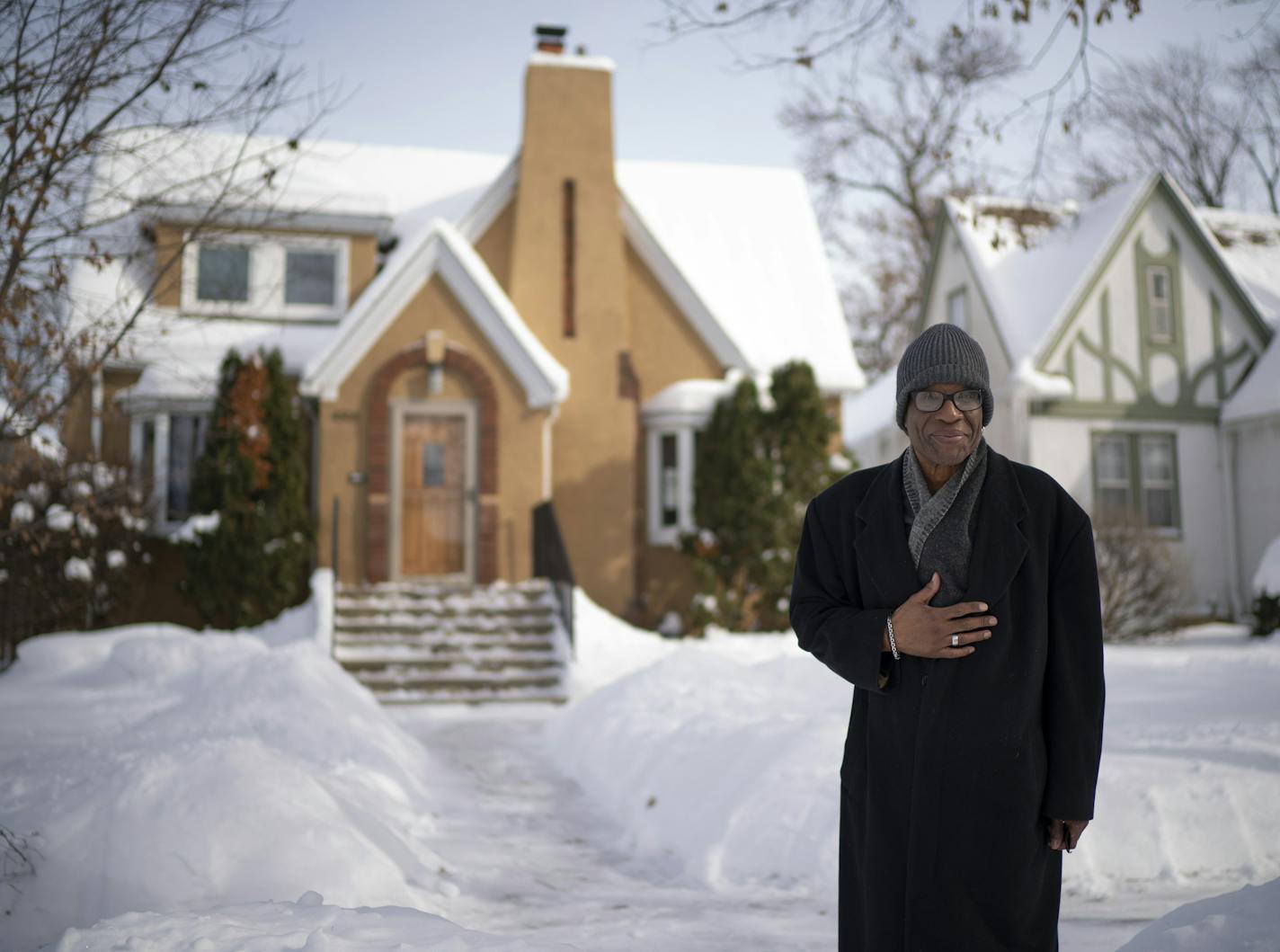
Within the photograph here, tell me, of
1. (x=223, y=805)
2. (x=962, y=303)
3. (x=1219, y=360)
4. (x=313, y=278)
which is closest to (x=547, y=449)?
(x=313, y=278)

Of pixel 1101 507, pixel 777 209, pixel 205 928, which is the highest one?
pixel 777 209

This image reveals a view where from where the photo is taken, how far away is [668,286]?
16641 millimetres

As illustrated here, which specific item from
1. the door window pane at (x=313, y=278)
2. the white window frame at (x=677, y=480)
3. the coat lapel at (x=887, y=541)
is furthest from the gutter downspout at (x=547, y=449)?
the coat lapel at (x=887, y=541)

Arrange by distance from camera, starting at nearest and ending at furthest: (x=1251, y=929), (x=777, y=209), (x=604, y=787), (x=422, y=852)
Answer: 1. (x=1251, y=929)
2. (x=422, y=852)
3. (x=604, y=787)
4. (x=777, y=209)

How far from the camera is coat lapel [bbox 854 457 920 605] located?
8.79 feet

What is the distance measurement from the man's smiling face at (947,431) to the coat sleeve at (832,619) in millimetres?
356

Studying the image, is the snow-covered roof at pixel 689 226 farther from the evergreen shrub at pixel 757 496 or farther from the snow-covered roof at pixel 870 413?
the snow-covered roof at pixel 870 413

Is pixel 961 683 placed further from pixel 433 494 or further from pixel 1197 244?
pixel 1197 244

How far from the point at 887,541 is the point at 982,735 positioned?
51cm

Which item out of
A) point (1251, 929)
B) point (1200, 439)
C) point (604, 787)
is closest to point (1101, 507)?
point (1200, 439)

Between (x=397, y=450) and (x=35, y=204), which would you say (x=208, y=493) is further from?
(x=35, y=204)

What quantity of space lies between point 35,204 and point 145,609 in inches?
439

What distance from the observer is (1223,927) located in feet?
9.07

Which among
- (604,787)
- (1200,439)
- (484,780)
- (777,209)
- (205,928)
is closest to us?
(205,928)
